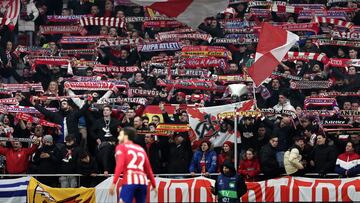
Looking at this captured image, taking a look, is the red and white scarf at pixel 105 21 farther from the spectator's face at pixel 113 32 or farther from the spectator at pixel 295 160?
the spectator at pixel 295 160

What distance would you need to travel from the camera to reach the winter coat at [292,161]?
29.2m

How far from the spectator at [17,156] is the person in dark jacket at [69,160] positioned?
0.75 m

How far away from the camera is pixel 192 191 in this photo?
3003 centimetres

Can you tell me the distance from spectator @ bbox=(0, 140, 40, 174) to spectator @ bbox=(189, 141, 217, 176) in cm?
339

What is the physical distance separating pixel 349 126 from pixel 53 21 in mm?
10772

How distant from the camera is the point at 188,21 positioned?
27.9 metres

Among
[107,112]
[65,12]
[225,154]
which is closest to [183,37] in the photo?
[65,12]

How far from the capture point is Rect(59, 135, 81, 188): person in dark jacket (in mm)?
29823

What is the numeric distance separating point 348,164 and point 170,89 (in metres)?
5.50

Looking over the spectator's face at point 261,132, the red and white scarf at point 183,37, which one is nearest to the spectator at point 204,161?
the spectator's face at point 261,132

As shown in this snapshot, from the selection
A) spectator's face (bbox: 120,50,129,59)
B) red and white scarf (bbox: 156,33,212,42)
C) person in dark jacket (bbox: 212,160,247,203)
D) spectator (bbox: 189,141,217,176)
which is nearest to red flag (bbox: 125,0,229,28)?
person in dark jacket (bbox: 212,160,247,203)

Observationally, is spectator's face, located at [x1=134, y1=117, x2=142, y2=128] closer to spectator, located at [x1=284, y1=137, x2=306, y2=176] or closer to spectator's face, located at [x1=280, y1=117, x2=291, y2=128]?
spectator's face, located at [x1=280, y1=117, x2=291, y2=128]

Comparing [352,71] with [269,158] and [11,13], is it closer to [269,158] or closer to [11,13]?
[269,158]

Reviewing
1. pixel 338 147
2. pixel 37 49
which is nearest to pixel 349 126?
pixel 338 147
